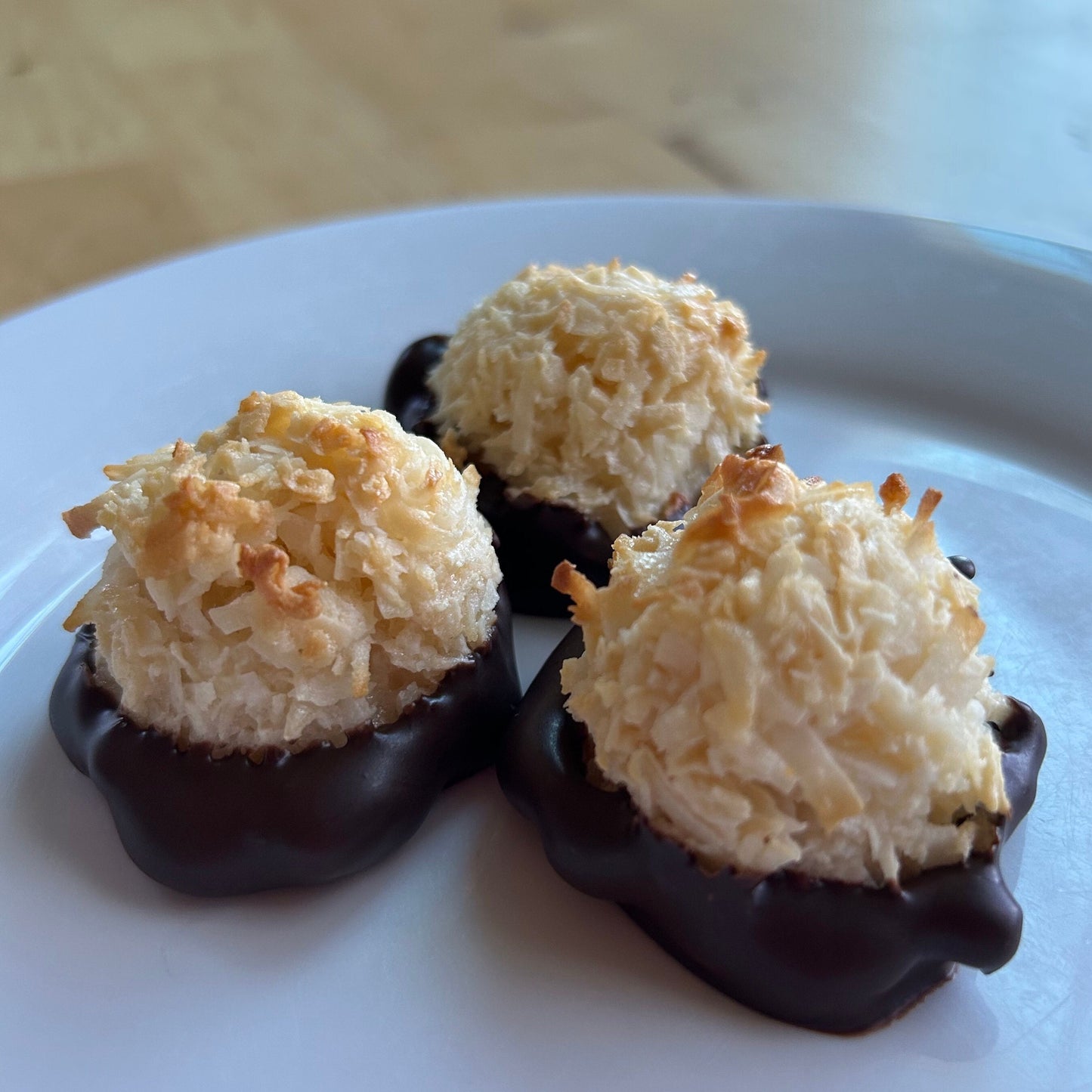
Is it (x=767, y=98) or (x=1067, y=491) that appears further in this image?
(x=767, y=98)

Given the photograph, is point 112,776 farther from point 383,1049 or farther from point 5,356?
point 5,356

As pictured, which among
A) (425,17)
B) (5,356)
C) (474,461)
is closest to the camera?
(474,461)

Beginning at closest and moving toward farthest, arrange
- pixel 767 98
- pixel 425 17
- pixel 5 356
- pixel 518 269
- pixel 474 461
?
pixel 474 461, pixel 5 356, pixel 518 269, pixel 767 98, pixel 425 17

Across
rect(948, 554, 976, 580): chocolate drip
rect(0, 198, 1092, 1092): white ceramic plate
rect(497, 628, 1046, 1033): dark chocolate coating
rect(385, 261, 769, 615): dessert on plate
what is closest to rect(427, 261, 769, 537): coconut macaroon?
rect(385, 261, 769, 615): dessert on plate

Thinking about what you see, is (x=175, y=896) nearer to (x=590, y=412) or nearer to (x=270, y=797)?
(x=270, y=797)

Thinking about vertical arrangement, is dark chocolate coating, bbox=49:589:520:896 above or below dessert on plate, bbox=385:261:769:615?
below

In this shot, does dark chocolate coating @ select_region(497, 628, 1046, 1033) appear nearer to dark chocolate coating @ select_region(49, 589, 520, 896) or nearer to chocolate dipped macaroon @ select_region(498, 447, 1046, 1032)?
chocolate dipped macaroon @ select_region(498, 447, 1046, 1032)

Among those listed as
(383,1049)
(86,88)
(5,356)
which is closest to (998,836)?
(383,1049)
